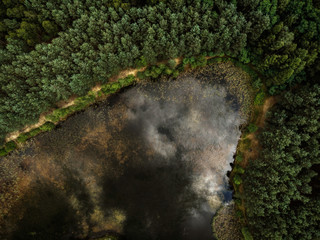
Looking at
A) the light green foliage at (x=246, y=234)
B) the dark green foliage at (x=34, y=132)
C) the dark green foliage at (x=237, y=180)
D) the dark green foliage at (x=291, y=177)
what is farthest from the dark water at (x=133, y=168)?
the dark green foliage at (x=291, y=177)

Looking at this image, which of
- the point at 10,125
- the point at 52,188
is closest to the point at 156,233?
the point at 52,188

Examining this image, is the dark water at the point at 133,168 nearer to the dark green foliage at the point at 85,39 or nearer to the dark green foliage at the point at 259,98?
the dark green foliage at the point at 259,98

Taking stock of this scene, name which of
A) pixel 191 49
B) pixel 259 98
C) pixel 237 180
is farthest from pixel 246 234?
pixel 191 49

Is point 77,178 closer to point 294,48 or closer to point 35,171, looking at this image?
point 35,171

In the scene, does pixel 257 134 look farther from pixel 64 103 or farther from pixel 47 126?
pixel 47 126

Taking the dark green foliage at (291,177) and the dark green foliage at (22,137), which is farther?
the dark green foliage at (22,137)
